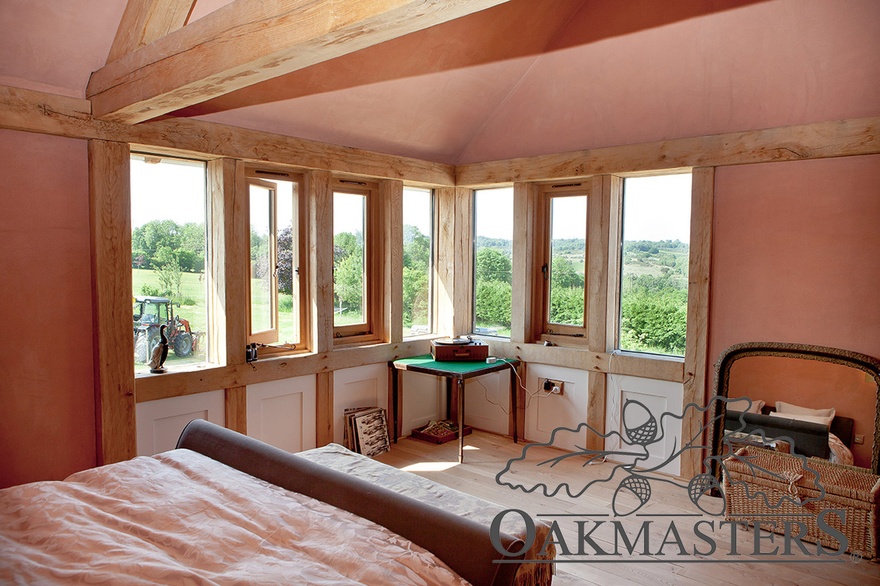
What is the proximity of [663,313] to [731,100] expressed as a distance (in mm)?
1519

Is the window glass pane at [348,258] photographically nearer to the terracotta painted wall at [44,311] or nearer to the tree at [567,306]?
the tree at [567,306]

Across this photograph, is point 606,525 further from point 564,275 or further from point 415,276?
point 415,276

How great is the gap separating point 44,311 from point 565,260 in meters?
3.64

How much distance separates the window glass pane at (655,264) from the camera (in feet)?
14.0

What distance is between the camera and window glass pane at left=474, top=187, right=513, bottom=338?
5.28 meters

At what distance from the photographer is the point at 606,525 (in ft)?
11.6

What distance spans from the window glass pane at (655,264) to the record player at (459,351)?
1.11 metres

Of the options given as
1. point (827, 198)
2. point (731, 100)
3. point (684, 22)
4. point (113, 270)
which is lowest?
point (113, 270)

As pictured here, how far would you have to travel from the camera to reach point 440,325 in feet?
18.3

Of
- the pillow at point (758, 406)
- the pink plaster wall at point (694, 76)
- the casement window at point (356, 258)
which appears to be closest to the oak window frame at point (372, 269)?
the casement window at point (356, 258)

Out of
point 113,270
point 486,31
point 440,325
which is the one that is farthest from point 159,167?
point 440,325

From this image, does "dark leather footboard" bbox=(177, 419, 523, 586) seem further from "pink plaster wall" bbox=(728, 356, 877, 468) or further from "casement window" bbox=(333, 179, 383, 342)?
"pink plaster wall" bbox=(728, 356, 877, 468)

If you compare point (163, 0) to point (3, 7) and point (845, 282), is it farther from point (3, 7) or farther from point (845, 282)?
point (845, 282)

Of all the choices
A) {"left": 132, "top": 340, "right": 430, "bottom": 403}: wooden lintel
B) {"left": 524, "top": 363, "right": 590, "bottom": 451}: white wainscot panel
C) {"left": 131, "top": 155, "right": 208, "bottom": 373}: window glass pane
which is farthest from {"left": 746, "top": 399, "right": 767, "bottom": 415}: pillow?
{"left": 131, "top": 155, "right": 208, "bottom": 373}: window glass pane
